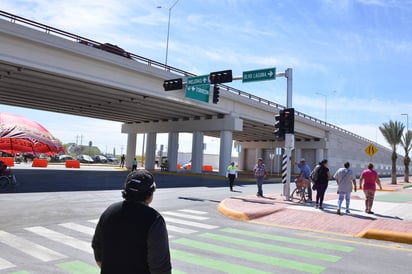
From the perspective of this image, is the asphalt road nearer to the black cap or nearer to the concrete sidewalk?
the concrete sidewalk

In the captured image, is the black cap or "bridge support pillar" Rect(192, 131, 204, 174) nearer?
the black cap

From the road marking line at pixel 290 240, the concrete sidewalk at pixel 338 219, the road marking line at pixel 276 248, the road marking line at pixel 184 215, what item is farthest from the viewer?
the road marking line at pixel 184 215

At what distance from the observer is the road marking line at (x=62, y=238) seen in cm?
694

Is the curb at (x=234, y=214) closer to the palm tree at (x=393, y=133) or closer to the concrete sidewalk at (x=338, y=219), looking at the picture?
the concrete sidewalk at (x=338, y=219)

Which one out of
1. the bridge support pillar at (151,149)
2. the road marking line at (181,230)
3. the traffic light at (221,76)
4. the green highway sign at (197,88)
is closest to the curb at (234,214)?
the road marking line at (181,230)

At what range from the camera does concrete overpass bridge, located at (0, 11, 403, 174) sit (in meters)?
20.1

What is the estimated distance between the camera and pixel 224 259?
6.45 metres

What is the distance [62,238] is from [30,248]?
91 cm

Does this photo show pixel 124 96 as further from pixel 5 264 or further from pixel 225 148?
pixel 5 264

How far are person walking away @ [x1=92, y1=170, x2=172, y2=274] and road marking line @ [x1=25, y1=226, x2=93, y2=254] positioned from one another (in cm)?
444

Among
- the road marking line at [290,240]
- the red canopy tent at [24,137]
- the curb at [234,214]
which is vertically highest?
the red canopy tent at [24,137]

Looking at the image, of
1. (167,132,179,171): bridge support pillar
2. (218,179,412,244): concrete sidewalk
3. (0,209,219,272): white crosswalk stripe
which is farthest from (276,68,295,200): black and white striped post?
(167,132,179,171): bridge support pillar

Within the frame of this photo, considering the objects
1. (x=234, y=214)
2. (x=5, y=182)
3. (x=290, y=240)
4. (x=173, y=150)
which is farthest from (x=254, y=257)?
(x=173, y=150)

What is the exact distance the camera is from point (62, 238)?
762 cm
